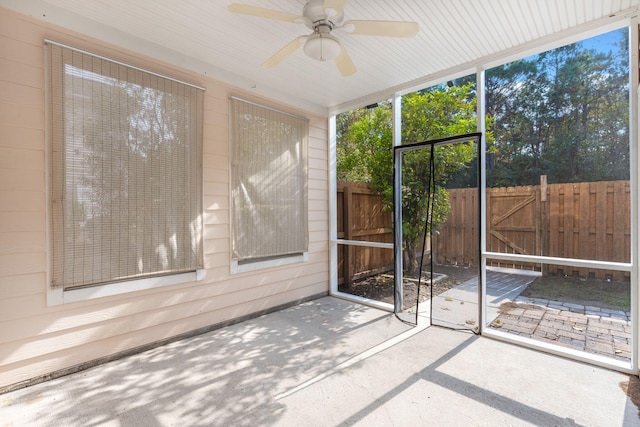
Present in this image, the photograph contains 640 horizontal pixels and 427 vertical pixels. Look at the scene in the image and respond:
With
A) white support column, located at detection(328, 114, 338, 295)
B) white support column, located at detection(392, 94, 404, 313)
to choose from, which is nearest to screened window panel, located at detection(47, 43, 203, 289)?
white support column, located at detection(328, 114, 338, 295)

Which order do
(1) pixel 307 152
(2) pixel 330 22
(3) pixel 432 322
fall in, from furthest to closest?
1. (1) pixel 307 152
2. (3) pixel 432 322
3. (2) pixel 330 22

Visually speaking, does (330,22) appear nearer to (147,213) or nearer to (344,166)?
(147,213)

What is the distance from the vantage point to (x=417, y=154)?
12.2 ft

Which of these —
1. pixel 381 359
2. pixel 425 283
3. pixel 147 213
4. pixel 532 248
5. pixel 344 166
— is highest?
pixel 344 166

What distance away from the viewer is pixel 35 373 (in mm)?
2270

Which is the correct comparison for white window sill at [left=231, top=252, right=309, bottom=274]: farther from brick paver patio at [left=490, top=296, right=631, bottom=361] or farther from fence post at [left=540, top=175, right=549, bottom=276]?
fence post at [left=540, top=175, right=549, bottom=276]

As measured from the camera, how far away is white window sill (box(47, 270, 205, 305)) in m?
2.33

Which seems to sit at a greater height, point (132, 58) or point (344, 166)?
point (132, 58)

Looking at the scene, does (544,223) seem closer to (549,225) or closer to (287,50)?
(549,225)

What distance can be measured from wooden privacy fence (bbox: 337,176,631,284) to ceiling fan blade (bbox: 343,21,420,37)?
1.90 meters

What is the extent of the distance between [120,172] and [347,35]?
228 centimetres

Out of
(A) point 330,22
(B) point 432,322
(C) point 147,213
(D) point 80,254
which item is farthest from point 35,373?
(B) point 432,322

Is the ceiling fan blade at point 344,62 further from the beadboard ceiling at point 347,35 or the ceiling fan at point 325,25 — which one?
the beadboard ceiling at point 347,35

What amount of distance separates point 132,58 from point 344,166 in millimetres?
3507
